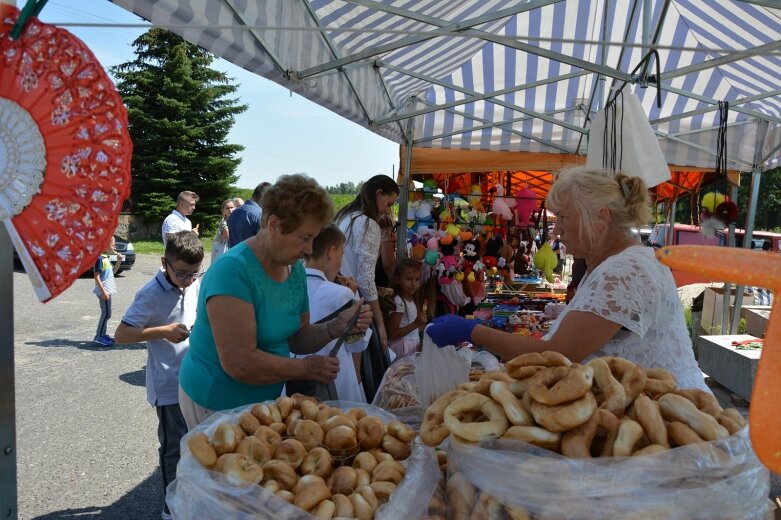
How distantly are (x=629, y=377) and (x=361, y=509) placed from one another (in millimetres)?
635

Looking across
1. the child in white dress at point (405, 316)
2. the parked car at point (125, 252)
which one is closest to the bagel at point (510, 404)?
the child in white dress at point (405, 316)

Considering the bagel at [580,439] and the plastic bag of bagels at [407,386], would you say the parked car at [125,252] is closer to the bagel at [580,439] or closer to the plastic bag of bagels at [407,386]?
the plastic bag of bagels at [407,386]

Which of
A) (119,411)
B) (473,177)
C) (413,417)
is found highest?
(473,177)

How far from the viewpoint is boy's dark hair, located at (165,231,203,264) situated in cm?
297

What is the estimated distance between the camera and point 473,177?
7.17 metres

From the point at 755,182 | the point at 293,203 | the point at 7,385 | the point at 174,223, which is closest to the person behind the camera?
the point at 7,385

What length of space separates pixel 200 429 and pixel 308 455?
1.12 feet

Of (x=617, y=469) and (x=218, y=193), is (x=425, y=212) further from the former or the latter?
(x=218, y=193)

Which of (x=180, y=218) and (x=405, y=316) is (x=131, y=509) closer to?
(x=405, y=316)

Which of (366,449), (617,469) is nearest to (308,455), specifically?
(366,449)

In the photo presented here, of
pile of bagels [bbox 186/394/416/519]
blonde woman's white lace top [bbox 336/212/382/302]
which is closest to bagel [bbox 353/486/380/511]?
pile of bagels [bbox 186/394/416/519]

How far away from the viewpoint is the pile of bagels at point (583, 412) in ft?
3.75

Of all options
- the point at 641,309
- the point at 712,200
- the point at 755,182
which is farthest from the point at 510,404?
the point at 755,182

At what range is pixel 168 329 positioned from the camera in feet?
9.61
